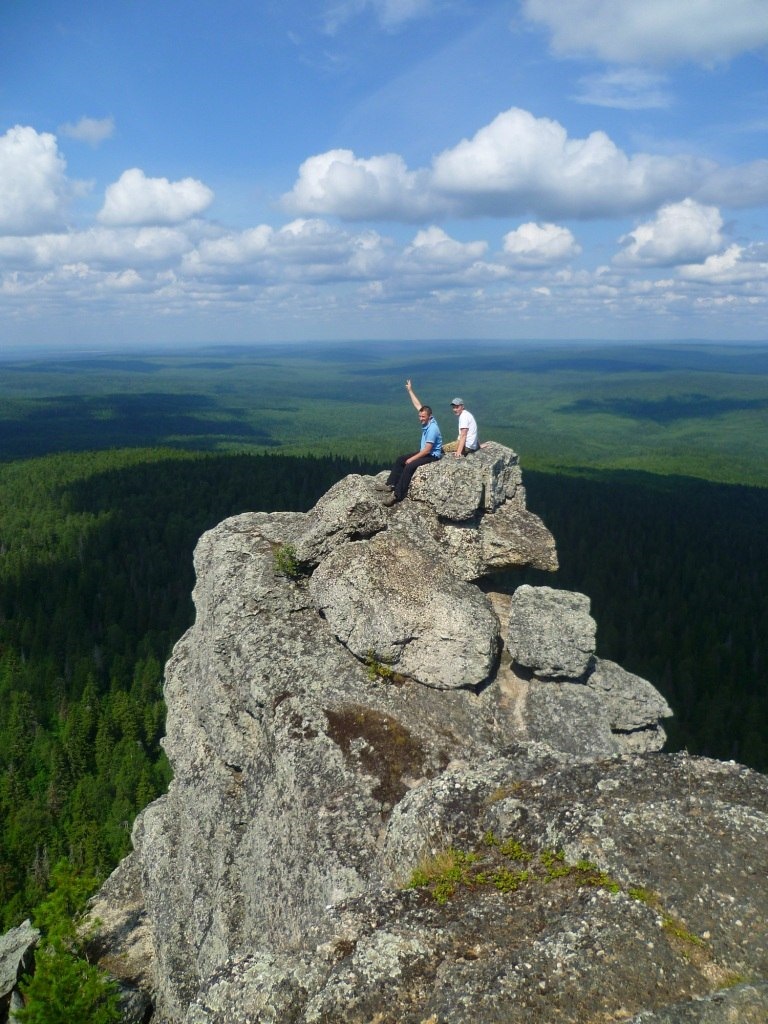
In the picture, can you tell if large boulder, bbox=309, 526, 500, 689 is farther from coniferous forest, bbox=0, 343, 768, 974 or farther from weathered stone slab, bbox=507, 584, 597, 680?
coniferous forest, bbox=0, 343, 768, 974

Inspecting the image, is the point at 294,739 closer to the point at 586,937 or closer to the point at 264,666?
the point at 264,666

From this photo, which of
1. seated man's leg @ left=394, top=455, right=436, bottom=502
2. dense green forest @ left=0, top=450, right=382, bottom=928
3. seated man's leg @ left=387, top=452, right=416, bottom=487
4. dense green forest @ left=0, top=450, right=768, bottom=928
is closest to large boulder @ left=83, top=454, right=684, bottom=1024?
seated man's leg @ left=394, top=455, right=436, bottom=502

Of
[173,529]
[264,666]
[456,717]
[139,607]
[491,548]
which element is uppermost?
[491,548]

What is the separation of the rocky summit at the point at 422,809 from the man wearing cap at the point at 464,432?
4.19ft

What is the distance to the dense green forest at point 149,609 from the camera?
76.7m

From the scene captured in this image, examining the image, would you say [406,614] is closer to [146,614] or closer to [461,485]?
[461,485]

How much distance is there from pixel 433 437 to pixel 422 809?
52.1ft

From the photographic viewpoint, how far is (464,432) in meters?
28.7

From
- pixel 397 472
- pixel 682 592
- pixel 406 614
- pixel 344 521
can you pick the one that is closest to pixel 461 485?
pixel 397 472

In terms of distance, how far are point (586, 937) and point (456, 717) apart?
1213 centimetres

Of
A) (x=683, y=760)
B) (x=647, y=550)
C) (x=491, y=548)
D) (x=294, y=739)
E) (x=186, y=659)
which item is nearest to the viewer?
(x=683, y=760)

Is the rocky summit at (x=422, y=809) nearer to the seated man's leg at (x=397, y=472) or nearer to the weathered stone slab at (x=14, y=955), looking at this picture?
the seated man's leg at (x=397, y=472)

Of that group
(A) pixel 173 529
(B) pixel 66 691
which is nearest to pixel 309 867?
(B) pixel 66 691

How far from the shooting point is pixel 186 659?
1280 inches
